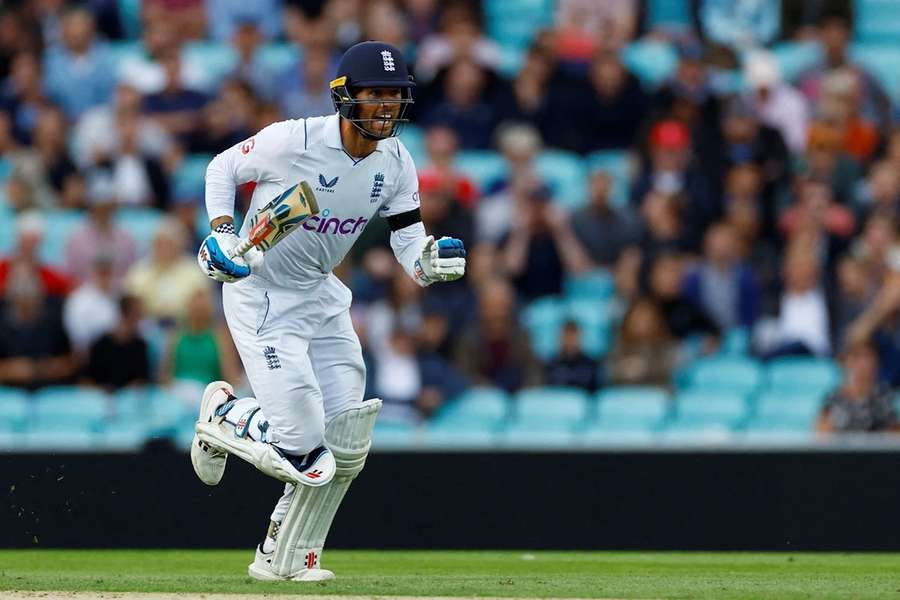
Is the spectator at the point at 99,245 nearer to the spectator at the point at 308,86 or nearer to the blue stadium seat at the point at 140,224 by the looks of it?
the blue stadium seat at the point at 140,224

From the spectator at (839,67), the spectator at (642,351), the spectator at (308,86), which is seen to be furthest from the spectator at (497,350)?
the spectator at (839,67)

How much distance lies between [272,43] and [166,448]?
695 cm

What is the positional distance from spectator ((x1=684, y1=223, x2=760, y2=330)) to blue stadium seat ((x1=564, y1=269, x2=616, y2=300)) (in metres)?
0.79

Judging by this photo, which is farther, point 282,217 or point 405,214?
point 405,214

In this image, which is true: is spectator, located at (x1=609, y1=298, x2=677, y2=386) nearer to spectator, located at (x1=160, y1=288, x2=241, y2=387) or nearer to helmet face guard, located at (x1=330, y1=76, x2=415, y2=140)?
spectator, located at (x1=160, y1=288, x2=241, y2=387)

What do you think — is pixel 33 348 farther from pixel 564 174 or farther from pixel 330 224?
pixel 330 224

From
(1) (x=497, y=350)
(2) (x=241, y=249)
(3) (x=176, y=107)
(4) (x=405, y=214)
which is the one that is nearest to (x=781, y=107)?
(1) (x=497, y=350)

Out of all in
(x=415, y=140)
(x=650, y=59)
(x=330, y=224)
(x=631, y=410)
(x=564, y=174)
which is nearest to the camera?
(x=330, y=224)

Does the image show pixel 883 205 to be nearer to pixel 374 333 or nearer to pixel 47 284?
pixel 374 333

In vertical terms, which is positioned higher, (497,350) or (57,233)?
(57,233)

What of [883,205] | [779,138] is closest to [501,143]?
[779,138]

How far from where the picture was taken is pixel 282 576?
862cm

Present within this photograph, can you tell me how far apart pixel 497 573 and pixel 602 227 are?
5680 mm

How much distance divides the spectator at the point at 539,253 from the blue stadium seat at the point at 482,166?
3.22ft
